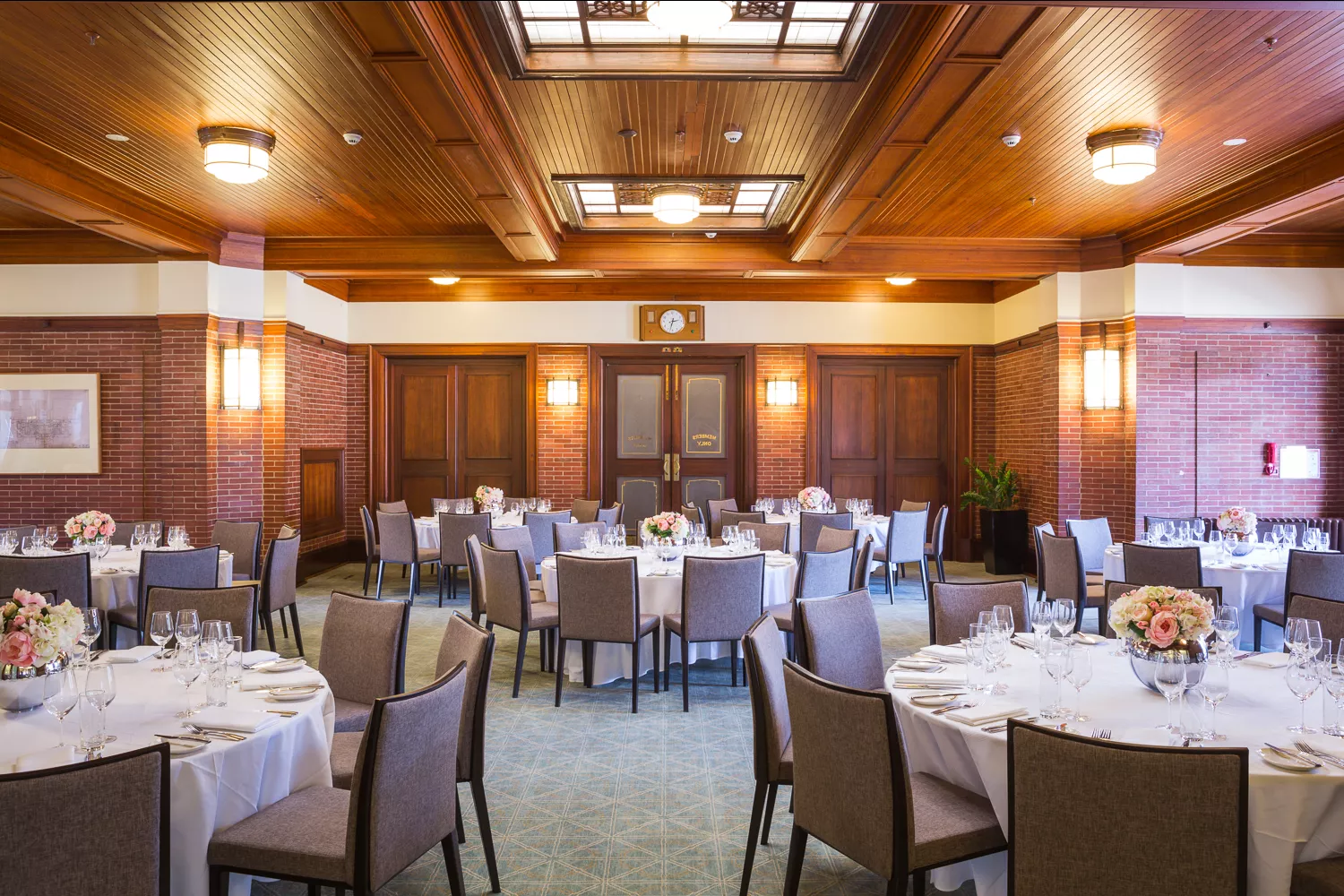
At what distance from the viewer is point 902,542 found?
827 centimetres

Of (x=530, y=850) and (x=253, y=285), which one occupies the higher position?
(x=253, y=285)

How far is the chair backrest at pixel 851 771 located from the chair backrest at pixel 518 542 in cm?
408

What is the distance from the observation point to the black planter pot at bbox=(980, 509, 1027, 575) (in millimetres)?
9672

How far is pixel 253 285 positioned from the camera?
8.49 m

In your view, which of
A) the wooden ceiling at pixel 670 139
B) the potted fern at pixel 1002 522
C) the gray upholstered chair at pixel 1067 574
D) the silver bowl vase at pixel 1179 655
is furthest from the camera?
the potted fern at pixel 1002 522

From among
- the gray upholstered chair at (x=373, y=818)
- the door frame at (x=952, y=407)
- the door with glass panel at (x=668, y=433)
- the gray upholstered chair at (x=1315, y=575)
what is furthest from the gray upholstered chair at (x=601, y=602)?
the door frame at (x=952, y=407)

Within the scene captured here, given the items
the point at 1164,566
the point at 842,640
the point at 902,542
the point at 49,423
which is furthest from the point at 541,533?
the point at 49,423

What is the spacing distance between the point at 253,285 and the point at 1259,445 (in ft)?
34.1

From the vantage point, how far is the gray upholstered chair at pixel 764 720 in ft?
9.33

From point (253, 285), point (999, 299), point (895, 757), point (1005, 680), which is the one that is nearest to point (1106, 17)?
point (1005, 680)

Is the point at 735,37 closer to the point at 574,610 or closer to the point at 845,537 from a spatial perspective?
the point at 574,610

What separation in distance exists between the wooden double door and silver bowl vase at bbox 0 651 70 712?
831 cm

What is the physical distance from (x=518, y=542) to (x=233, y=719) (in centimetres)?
416

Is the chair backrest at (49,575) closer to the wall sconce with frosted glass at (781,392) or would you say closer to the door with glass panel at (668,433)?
→ the door with glass panel at (668,433)
